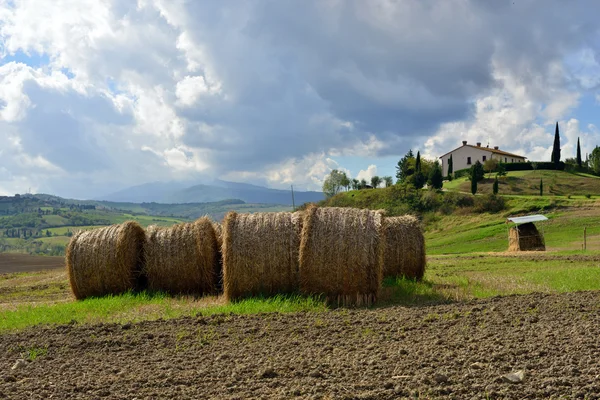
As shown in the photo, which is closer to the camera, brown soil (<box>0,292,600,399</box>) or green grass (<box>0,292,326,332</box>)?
brown soil (<box>0,292,600,399</box>)

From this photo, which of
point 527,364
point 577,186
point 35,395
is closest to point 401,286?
point 527,364

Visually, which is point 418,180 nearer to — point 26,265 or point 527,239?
point 527,239

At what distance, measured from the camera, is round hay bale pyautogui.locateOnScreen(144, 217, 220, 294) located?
46.1 ft

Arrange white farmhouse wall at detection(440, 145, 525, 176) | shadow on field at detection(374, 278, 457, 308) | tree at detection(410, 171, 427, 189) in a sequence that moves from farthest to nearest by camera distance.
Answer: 1. white farmhouse wall at detection(440, 145, 525, 176)
2. tree at detection(410, 171, 427, 189)
3. shadow on field at detection(374, 278, 457, 308)

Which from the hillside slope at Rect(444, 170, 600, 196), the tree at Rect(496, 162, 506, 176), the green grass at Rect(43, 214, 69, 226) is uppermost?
the tree at Rect(496, 162, 506, 176)

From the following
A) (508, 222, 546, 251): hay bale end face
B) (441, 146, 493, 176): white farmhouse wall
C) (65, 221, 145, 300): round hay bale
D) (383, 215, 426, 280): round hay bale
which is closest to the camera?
(65, 221, 145, 300): round hay bale

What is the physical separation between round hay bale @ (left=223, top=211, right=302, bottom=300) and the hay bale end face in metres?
24.4

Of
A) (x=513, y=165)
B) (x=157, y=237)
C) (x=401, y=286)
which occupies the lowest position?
(x=401, y=286)

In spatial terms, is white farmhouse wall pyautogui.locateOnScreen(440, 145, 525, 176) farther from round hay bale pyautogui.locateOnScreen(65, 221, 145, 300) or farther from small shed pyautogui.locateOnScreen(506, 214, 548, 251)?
round hay bale pyautogui.locateOnScreen(65, 221, 145, 300)

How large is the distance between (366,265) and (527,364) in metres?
5.27

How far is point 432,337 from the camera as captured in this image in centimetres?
796

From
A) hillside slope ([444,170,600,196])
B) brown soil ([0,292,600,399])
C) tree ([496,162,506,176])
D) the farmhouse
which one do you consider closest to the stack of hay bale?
brown soil ([0,292,600,399])

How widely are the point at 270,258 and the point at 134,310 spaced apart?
3.12 m

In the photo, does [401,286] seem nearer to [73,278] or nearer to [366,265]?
[366,265]
